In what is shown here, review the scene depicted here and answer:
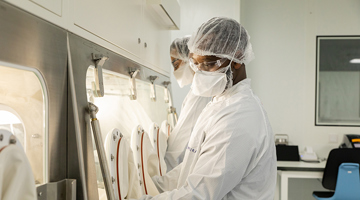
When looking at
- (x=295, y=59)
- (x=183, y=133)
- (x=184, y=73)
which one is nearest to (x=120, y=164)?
(x=183, y=133)

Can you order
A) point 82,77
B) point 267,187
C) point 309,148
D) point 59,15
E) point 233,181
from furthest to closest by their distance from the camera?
point 309,148, point 267,187, point 233,181, point 82,77, point 59,15

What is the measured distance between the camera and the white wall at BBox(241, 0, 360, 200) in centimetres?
384

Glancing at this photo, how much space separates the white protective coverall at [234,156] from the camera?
103 centimetres

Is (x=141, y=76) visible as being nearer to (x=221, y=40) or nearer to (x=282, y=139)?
(x=221, y=40)

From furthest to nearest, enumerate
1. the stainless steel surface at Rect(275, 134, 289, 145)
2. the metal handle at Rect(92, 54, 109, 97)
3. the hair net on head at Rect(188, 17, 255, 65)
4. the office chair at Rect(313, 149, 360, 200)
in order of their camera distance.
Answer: the stainless steel surface at Rect(275, 134, 289, 145) < the office chair at Rect(313, 149, 360, 200) < the hair net on head at Rect(188, 17, 255, 65) < the metal handle at Rect(92, 54, 109, 97)

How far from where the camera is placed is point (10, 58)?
629 mm

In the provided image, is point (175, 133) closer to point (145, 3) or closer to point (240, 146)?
point (145, 3)

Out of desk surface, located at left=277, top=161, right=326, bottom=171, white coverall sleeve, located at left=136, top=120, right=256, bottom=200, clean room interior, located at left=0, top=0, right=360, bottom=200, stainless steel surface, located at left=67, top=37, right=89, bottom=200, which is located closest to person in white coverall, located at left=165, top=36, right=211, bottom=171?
clean room interior, located at left=0, top=0, right=360, bottom=200

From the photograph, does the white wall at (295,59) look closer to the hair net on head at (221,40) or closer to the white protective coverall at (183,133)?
the white protective coverall at (183,133)

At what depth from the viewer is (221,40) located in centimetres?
126

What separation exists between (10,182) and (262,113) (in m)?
0.86

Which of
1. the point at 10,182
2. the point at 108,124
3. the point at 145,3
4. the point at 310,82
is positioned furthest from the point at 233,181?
the point at 310,82

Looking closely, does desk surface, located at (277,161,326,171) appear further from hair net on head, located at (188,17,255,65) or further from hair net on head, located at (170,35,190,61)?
hair net on head, located at (188,17,255,65)

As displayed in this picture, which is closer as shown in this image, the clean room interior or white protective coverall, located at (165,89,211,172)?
the clean room interior
